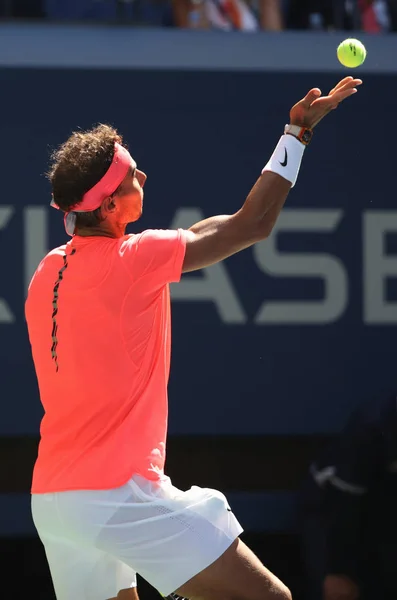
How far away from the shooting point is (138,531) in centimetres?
301

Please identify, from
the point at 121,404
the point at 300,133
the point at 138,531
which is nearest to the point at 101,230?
the point at 121,404

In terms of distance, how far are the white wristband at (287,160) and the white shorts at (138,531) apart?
89 cm

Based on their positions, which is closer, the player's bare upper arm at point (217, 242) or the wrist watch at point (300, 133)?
the player's bare upper arm at point (217, 242)

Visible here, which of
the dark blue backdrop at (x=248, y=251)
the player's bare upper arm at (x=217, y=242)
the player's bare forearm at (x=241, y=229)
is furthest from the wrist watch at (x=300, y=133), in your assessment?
the dark blue backdrop at (x=248, y=251)

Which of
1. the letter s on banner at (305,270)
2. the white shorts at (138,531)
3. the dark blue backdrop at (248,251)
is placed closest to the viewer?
the white shorts at (138,531)

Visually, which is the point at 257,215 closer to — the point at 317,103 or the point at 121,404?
the point at 317,103

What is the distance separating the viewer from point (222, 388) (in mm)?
5625

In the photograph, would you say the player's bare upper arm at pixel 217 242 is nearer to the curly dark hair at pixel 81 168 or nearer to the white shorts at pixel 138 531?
the curly dark hair at pixel 81 168

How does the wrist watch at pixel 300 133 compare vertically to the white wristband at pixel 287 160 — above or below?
above

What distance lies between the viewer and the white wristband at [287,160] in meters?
3.09

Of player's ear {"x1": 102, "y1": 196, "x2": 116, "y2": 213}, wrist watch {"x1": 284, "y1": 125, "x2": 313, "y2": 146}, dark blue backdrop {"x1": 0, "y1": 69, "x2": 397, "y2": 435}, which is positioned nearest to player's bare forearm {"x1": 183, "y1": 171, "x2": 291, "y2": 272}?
wrist watch {"x1": 284, "y1": 125, "x2": 313, "y2": 146}

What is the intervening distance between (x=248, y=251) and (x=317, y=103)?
2550mm

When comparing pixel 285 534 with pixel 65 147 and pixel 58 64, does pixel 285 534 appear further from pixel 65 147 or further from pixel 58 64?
pixel 65 147

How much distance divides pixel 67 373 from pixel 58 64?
275 cm
